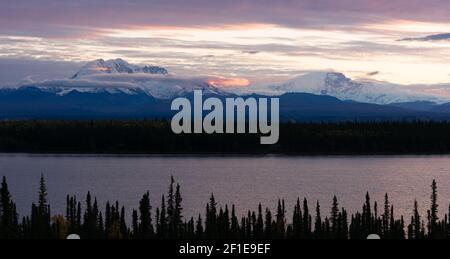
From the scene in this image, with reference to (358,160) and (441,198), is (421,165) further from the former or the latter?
(441,198)

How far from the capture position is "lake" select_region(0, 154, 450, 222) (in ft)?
339

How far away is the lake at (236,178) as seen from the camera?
103438 millimetres

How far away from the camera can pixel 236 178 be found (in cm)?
13825

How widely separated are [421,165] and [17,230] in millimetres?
125442

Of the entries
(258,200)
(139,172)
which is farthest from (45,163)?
(258,200)

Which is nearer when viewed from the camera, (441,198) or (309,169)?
(441,198)

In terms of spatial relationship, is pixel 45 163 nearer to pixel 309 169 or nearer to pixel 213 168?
pixel 213 168

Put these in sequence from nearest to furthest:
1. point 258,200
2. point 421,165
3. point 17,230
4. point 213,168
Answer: point 17,230 → point 258,200 → point 213,168 → point 421,165

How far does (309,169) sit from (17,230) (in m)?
105
